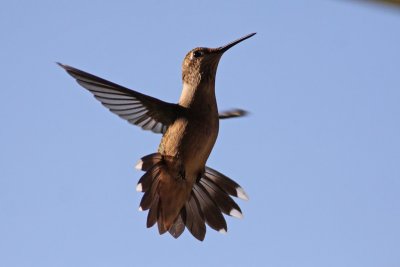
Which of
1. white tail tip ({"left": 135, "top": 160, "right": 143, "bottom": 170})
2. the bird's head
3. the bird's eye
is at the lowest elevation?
white tail tip ({"left": 135, "top": 160, "right": 143, "bottom": 170})

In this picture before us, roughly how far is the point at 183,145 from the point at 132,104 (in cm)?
40

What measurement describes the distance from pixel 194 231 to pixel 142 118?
69 cm

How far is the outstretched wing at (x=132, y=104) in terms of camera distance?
1.97 metres

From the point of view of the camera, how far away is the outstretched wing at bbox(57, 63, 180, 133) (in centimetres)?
197

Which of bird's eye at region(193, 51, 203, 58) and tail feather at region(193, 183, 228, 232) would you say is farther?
tail feather at region(193, 183, 228, 232)

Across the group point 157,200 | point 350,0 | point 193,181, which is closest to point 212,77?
point 193,181

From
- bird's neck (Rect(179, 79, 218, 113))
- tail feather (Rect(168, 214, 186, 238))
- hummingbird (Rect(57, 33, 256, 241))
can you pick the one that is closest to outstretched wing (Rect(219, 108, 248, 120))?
hummingbird (Rect(57, 33, 256, 241))

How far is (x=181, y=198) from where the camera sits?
8.53 feet

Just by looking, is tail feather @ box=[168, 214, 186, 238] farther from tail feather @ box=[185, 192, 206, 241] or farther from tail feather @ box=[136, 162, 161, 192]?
tail feather @ box=[136, 162, 161, 192]

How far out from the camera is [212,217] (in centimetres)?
302

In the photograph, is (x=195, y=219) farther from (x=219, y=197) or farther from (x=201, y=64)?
(x=201, y=64)

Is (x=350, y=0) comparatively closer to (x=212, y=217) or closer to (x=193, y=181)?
(x=193, y=181)

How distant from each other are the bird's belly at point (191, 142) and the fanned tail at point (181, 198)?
7 centimetres

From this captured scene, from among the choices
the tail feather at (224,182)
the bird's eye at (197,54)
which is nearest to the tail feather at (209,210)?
the tail feather at (224,182)
